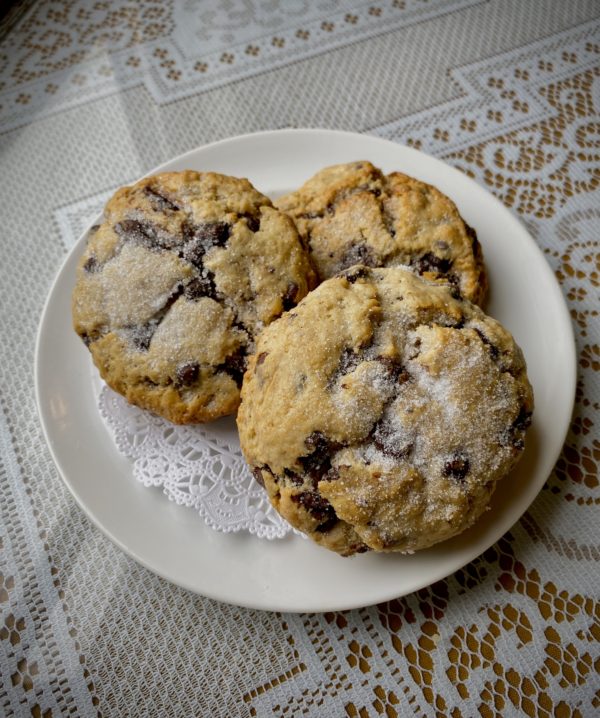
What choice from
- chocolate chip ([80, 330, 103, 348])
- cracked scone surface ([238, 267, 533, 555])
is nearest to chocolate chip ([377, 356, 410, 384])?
cracked scone surface ([238, 267, 533, 555])

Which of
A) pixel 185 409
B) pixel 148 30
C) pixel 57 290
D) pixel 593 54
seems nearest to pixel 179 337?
pixel 185 409

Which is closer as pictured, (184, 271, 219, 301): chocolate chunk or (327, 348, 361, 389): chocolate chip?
(327, 348, 361, 389): chocolate chip

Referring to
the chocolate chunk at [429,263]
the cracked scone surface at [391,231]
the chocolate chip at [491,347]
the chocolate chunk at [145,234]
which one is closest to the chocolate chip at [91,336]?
the chocolate chunk at [145,234]

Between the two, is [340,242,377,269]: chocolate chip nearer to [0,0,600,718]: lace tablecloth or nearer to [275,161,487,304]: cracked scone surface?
[275,161,487,304]: cracked scone surface

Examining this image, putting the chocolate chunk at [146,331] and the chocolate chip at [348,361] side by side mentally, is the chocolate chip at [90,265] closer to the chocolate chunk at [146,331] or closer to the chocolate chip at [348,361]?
the chocolate chunk at [146,331]

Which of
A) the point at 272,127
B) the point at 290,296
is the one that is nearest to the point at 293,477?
the point at 290,296

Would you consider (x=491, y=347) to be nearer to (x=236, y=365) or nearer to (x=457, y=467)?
(x=457, y=467)
